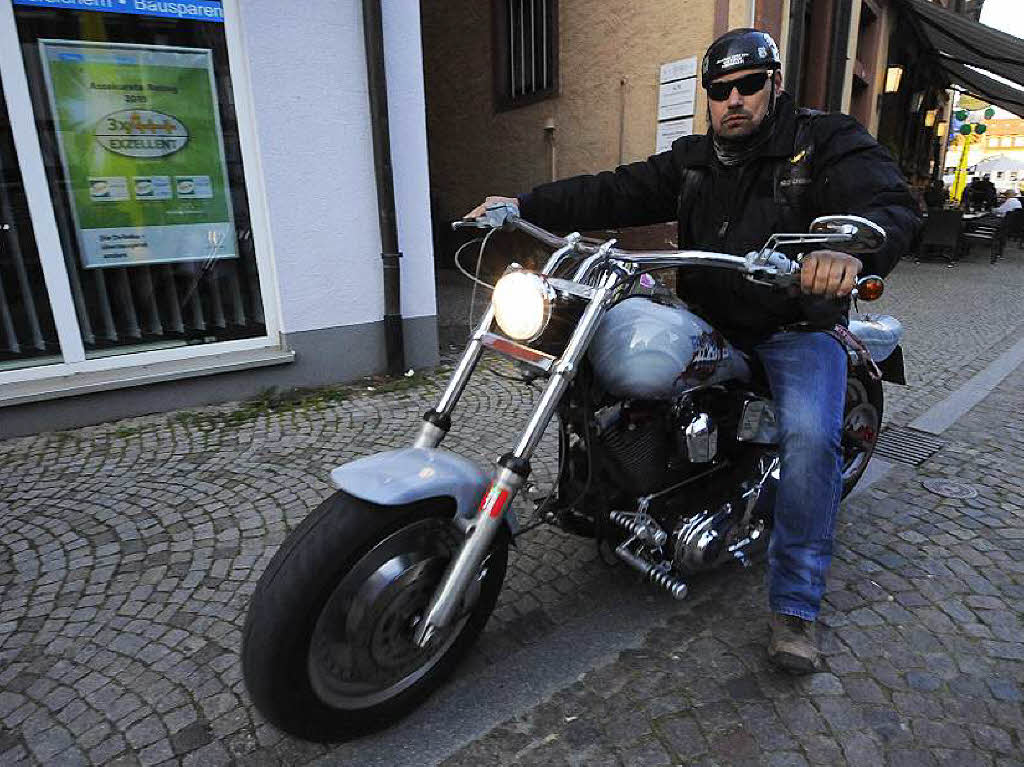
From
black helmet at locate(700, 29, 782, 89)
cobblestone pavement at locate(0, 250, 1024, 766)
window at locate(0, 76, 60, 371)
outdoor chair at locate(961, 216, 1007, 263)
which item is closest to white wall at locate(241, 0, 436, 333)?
cobblestone pavement at locate(0, 250, 1024, 766)

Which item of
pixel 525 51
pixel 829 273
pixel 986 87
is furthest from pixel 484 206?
pixel 986 87

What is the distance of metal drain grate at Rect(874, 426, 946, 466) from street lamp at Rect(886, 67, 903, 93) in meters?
11.6

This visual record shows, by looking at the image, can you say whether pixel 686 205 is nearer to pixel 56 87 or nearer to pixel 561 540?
pixel 561 540

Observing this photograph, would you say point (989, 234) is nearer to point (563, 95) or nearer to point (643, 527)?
point (563, 95)

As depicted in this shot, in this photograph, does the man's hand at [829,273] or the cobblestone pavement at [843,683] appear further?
the cobblestone pavement at [843,683]

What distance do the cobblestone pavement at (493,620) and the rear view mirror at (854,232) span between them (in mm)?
1335

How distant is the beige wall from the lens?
7133mm

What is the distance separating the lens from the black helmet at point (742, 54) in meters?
2.19

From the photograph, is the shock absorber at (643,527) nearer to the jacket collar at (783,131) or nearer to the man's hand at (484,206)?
the man's hand at (484,206)

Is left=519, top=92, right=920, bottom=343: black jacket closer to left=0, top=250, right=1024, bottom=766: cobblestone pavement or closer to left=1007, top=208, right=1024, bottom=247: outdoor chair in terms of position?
left=0, top=250, right=1024, bottom=766: cobblestone pavement

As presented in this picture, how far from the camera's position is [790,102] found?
7.84ft

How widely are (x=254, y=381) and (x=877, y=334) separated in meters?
3.74

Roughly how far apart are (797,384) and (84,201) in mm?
4377

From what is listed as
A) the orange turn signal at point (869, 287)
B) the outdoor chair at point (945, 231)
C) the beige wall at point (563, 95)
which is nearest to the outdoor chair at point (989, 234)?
the outdoor chair at point (945, 231)
